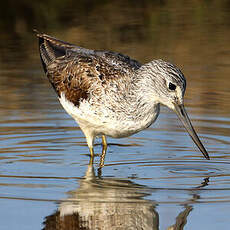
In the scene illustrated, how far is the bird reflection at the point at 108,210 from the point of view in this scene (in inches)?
261

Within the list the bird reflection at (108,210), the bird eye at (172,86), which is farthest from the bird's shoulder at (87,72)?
the bird reflection at (108,210)

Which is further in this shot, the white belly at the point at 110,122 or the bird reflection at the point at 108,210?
the white belly at the point at 110,122

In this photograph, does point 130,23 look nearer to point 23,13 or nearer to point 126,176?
point 23,13

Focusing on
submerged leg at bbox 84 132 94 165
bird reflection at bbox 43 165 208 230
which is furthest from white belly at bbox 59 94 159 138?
bird reflection at bbox 43 165 208 230

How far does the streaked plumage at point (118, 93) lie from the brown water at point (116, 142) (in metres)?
0.54

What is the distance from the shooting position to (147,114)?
867 cm

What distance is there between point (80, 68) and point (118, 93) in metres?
0.89

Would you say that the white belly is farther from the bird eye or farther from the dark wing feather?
the bird eye

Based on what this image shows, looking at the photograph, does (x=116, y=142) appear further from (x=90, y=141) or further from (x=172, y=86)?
(x=172, y=86)

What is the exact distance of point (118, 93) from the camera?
8.84 metres

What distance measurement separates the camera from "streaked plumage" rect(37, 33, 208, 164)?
8445mm

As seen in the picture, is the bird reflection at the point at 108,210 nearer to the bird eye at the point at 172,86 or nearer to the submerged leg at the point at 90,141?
the bird eye at the point at 172,86

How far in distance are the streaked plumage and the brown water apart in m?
0.54

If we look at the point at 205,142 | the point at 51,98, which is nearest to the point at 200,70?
the point at 51,98
